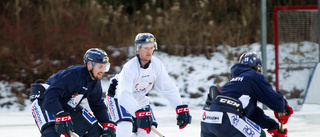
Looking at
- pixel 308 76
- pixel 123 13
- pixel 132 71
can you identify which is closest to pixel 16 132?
pixel 132 71

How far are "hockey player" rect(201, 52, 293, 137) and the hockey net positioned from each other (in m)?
5.48

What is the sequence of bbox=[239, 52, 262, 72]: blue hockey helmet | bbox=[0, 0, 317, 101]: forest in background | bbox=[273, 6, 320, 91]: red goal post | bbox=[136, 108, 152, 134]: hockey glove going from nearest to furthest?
bbox=[239, 52, 262, 72]: blue hockey helmet < bbox=[136, 108, 152, 134]: hockey glove < bbox=[273, 6, 320, 91]: red goal post < bbox=[0, 0, 317, 101]: forest in background

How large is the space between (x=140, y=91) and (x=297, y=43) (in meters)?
6.06

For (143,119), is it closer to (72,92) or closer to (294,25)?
(72,92)

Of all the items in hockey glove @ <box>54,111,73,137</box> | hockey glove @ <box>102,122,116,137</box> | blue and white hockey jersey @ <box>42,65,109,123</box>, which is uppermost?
blue and white hockey jersey @ <box>42,65,109,123</box>

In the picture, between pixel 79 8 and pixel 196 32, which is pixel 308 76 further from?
pixel 79 8

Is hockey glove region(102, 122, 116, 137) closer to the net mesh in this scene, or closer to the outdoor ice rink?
the outdoor ice rink

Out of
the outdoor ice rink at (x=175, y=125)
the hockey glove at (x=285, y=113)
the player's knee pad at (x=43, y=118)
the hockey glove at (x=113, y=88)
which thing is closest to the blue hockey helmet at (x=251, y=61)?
the hockey glove at (x=285, y=113)

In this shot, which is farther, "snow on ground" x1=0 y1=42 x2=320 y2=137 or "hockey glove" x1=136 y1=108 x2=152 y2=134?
"snow on ground" x1=0 y1=42 x2=320 y2=137

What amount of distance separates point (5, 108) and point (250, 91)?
753 cm

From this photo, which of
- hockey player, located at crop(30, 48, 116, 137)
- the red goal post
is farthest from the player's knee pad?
the red goal post

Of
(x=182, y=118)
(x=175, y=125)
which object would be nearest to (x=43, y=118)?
(x=182, y=118)

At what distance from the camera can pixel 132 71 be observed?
16.0 ft

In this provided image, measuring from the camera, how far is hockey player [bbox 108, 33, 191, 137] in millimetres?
4777
